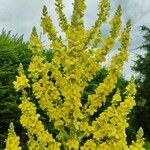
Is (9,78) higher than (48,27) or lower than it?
higher

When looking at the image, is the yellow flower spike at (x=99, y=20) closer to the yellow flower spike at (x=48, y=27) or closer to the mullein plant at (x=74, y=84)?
the mullein plant at (x=74, y=84)

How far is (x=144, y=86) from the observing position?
30.7 metres

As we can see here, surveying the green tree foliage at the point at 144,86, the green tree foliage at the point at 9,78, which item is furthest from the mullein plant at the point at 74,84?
the green tree foliage at the point at 144,86

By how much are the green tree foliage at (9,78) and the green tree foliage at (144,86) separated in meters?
12.2

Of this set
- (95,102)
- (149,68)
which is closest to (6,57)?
(95,102)

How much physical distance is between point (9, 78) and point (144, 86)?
18.5 meters

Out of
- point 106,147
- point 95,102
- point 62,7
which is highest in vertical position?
point 62,7

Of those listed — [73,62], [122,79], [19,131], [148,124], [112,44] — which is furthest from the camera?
[148,124]

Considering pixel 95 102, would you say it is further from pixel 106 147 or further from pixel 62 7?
pixel 62 7

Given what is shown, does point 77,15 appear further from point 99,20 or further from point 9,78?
point 9,78

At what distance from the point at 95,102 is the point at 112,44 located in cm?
74

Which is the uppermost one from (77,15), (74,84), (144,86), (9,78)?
(144,86)

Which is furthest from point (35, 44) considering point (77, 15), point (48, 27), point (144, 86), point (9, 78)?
point (144, 86)

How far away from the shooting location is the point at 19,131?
42.0 ft
